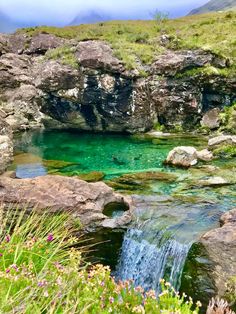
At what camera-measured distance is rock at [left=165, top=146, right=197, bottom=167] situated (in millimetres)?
21628

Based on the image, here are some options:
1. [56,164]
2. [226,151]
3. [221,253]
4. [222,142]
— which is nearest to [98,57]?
[56,164]

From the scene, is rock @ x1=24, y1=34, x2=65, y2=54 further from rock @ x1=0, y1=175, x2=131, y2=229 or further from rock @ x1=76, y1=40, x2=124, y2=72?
rock @ x1=0, y1=175, x2=131, y2=229

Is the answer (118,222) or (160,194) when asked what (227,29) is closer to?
(160,194)

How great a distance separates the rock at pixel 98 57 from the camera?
33000mm

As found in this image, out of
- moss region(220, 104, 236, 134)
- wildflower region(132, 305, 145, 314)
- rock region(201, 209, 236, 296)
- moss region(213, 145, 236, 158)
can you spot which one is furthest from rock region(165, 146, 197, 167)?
wildflower region(132, 305, 145, 314)

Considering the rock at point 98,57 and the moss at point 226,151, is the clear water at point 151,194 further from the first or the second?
the rock at point 98,57

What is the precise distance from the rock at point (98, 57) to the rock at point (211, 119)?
8.11 metres

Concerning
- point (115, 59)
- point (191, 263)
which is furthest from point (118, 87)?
point (191, 263)

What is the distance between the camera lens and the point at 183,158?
71.4ft

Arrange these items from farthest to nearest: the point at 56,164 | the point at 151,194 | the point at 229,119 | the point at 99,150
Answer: the point at 229,119 → the point at 99,150 → the point at 56,164 → the point at 151,194

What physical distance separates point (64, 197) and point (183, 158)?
10.1m

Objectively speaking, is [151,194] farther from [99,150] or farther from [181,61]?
[181,61]

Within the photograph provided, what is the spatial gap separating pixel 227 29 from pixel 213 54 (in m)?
10.9

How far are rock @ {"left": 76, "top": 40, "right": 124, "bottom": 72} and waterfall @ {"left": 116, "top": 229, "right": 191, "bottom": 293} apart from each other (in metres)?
22.4
